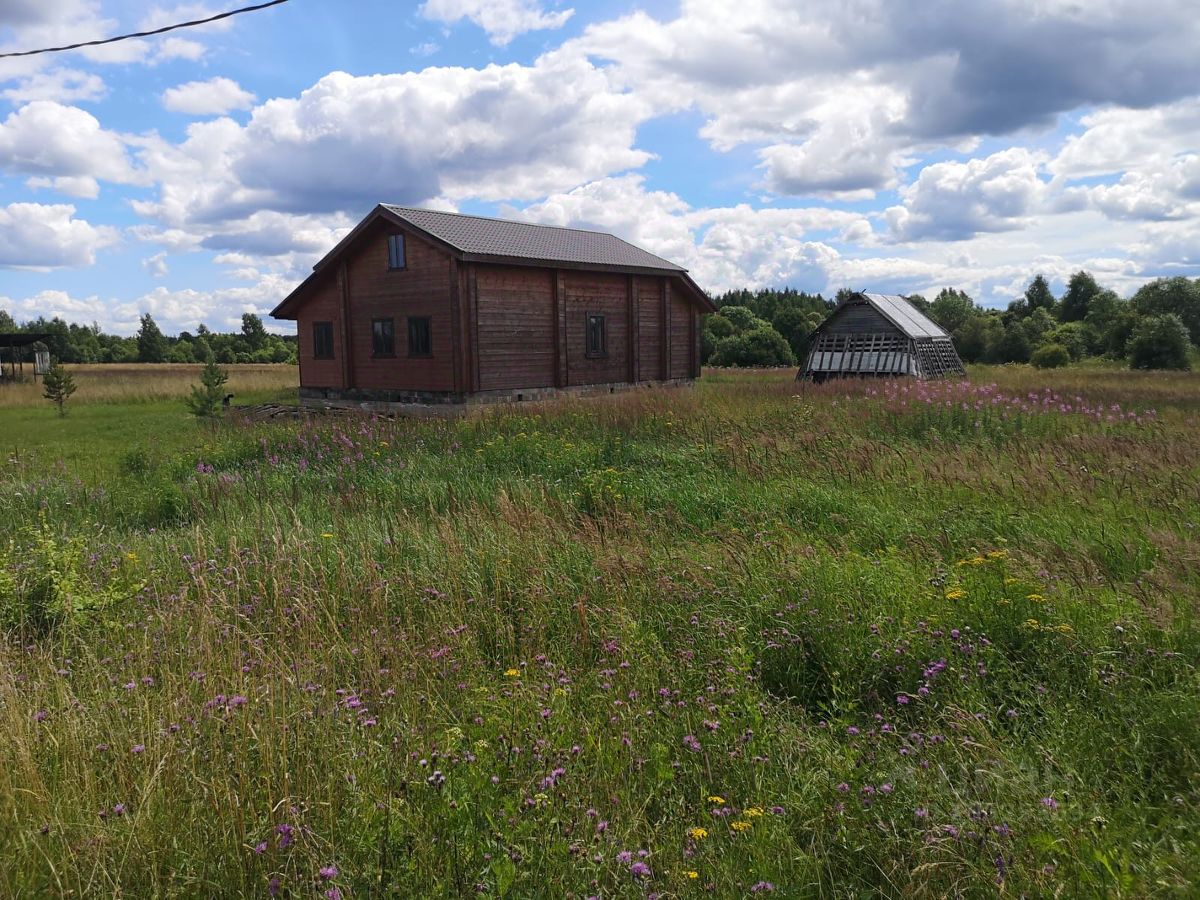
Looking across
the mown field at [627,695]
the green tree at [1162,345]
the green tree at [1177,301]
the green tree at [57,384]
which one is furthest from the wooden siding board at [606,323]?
the green tree at [1177,301]

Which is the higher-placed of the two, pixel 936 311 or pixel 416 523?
pixel 936 311

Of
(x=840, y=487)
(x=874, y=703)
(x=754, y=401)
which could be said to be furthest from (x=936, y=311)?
(x=874, y=703)

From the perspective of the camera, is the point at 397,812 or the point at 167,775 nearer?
the point at 397,812

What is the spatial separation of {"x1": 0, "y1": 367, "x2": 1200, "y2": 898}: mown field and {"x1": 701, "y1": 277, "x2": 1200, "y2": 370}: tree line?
1169 inches

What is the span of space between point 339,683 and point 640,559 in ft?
7.53

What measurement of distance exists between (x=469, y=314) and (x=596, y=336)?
18.0 ft

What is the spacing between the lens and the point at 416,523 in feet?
22.9

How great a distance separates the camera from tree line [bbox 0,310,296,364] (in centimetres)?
7950

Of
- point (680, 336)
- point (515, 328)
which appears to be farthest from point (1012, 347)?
point (515, 328)

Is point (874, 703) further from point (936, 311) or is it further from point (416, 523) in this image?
point (936, 311)

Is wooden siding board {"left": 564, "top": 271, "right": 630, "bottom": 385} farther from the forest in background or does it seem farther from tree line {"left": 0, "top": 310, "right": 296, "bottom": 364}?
tree line {"left": 0, "top": 310, "right": 296, "bottom": 364}

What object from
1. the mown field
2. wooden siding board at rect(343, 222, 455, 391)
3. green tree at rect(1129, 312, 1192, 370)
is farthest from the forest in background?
the mown field

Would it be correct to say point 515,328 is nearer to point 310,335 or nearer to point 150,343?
point 310,335

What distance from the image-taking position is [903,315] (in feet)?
110
